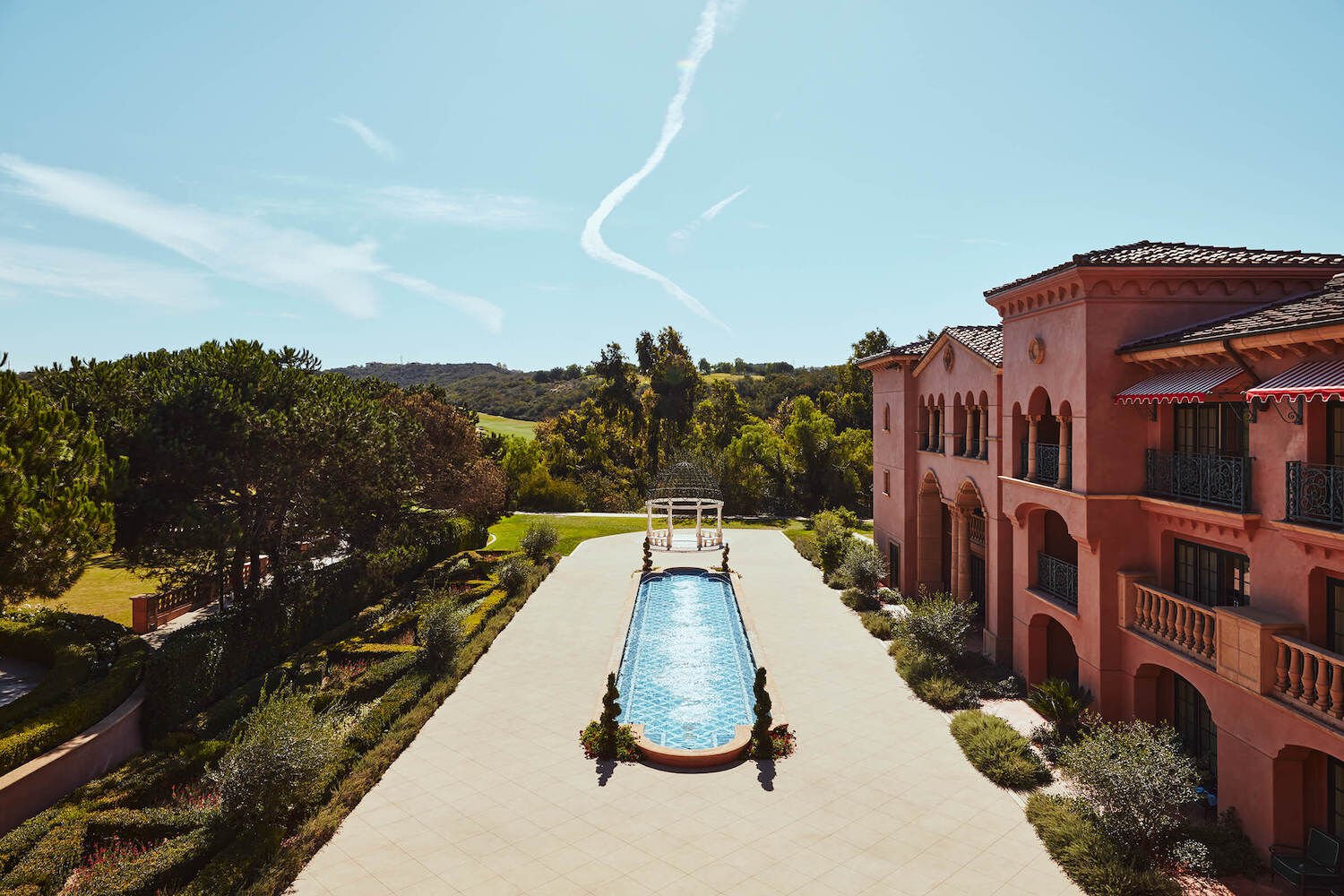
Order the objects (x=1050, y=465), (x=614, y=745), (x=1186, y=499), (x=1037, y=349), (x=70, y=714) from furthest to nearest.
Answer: (x=1050, y=465), (x=1037, y=349), (x=614, y=745), (x=70, y=714), (x=1186, y=499)

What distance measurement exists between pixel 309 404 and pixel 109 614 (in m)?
10.8

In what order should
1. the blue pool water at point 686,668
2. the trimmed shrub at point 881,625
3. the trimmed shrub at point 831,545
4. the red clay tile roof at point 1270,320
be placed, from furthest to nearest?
the trimmed shrub at point 831,545 < the trimmed shrub at point 881,625 < the blue pool water at point 686,668 < the red clay tile roof at point 1270,320

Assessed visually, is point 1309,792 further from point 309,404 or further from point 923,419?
point 309,404

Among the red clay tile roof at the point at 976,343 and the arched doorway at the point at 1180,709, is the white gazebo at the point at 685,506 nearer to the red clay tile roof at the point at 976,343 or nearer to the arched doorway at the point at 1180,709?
the red clay tile roof at the point at 976,343

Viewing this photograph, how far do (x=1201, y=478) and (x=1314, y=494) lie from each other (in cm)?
227

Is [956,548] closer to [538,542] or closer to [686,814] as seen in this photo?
[686,814]

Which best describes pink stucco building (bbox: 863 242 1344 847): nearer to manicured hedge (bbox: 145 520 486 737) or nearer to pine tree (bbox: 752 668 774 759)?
pine tree (bbox: 752 668 774 759)

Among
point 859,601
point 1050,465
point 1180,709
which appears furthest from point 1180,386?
point 859,601

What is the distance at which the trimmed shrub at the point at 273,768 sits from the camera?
434 inches

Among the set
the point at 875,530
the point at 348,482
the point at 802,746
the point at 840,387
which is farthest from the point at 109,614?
the point at 840,387

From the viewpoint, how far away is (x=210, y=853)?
424 inches

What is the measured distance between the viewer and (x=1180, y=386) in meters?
12.0

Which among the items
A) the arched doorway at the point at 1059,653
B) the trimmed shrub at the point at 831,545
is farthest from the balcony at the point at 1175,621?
the trimmed shrub at the point at 831,545

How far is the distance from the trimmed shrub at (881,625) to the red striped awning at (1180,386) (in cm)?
1020
